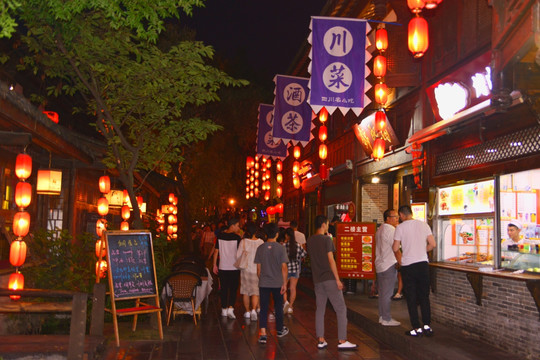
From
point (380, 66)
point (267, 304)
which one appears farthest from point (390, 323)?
point (380, 66)

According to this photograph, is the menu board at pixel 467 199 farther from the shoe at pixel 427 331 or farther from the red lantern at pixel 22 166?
the red lantern at pixel 22 166

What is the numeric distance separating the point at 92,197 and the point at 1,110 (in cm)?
1160

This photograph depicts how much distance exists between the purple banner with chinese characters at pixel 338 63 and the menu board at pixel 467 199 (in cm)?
339

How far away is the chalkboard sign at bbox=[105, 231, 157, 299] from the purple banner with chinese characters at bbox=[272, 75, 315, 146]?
1243 centimetres

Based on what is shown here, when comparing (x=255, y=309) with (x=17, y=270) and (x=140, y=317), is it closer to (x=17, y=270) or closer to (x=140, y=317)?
(x=140, y=317)

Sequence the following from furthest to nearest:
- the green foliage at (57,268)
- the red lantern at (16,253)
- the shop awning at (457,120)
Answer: the green foliage at (57,268) < the red lantern at (16,253) < the shop awning at (457,120)

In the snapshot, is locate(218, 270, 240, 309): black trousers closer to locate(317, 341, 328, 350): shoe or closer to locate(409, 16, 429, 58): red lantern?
locate(317, 341, 328, 350): shoe

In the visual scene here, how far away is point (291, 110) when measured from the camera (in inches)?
887

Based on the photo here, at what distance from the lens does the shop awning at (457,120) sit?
8.84 meters

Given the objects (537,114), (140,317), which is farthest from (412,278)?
(140,317)

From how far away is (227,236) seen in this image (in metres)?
13.5

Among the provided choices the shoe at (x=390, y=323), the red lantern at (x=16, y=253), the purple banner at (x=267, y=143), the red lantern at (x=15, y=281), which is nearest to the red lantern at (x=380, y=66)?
the shoe at (x=390, y=323)

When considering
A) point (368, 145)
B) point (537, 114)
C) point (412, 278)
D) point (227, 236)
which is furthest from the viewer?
point (368, 145)

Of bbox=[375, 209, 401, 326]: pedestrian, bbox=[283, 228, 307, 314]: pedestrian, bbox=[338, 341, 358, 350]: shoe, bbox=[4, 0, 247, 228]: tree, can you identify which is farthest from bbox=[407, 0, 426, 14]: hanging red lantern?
bbox=[338, 341, 358, 350]: shoe
